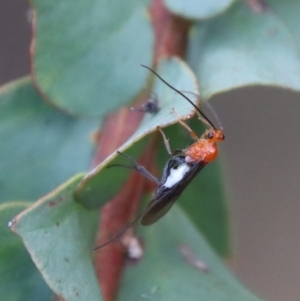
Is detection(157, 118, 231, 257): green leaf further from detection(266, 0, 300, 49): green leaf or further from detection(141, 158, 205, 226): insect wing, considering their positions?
detection(266, 0, 300, 49): green leaf

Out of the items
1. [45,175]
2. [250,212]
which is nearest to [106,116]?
[45,175]

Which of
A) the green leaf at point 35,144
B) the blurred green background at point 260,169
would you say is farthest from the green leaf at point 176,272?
the blurred green background at point 260,169

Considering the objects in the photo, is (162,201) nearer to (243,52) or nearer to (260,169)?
(243,52)

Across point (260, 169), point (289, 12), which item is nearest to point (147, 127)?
point (289, 12)

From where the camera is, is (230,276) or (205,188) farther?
(205,188)

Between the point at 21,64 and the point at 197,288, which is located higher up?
the point at 197,288

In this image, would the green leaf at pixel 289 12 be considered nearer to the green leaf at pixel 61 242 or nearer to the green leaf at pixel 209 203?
the green leaf at pixel 209 203

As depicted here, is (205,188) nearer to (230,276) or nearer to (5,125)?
(230,276)
